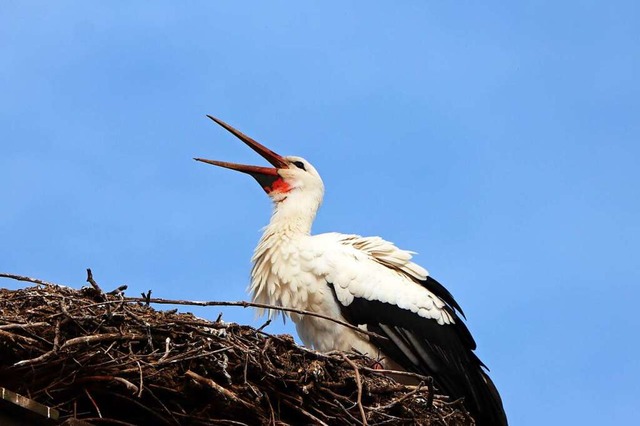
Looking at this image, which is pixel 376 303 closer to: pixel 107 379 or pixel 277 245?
pixel 277 245

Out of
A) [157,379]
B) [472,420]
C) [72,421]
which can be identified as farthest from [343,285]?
[72,421]

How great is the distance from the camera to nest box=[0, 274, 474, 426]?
389 cm

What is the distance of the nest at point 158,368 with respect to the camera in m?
3.89

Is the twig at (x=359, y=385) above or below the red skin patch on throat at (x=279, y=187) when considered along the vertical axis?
below

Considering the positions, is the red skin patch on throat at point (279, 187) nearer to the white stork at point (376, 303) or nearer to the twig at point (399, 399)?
the white stork at point (376, 303)

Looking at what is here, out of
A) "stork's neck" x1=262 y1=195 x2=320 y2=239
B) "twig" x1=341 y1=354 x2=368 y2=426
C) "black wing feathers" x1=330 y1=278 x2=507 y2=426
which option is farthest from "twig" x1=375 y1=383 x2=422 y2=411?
"stork's neck" x1=262 y1=195 x2=320 y2=239

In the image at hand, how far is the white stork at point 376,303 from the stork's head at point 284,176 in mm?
469

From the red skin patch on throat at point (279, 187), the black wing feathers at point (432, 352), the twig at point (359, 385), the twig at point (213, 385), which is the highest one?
the red skin patch on throat at point (279, 187)

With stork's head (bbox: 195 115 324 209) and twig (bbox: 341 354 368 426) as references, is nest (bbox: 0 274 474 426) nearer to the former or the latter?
twig (bbox: 341 354 368 426)

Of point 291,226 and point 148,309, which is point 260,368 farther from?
point 291,226

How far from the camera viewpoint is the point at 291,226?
6.15 meters

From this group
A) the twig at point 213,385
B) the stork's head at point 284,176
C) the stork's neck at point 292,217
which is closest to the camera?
the twig at point 213,385

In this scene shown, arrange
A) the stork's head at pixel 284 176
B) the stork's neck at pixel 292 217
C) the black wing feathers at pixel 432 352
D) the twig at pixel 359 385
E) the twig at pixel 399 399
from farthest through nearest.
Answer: the stork's head at pixel 284 176 < the stork's neck at pixel 292 217 < the black wing feathers at pixel 432 352 < the twig at pixel 399 399 < the twig at pixel 359 385

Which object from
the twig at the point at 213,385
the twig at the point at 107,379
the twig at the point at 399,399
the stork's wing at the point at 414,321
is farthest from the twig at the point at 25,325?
the stork's wing at the point at 414,321
